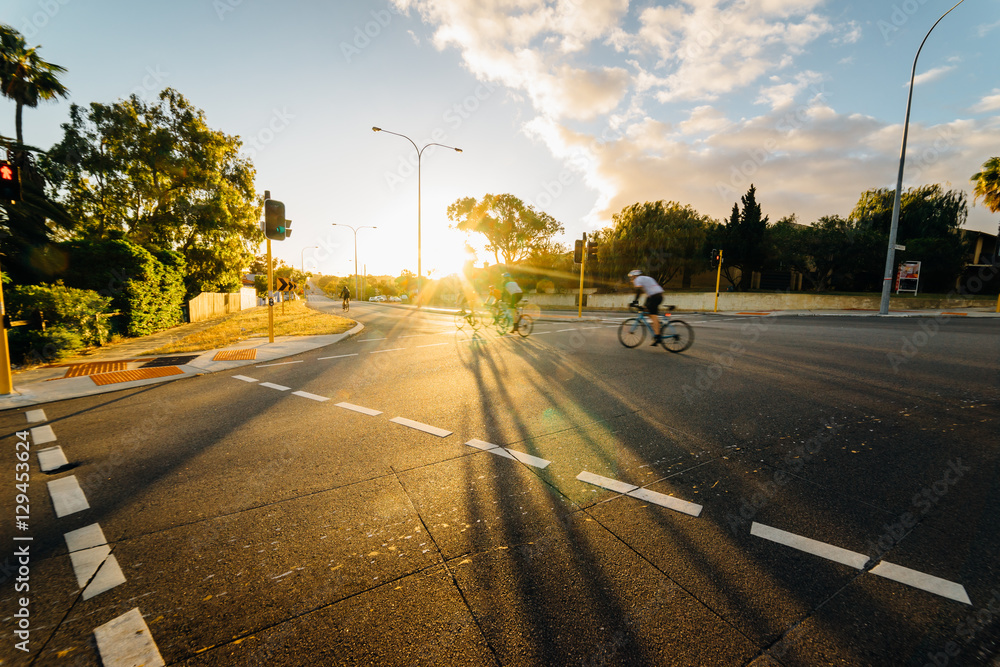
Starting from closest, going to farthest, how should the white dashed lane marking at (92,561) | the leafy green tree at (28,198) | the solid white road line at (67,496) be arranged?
the white dashed lane marking at (92,561)
the solid white road line at (67,496)
the leafy green tree at (28,198)

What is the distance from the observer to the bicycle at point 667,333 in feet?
30.6

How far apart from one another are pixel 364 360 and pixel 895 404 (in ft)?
28.5

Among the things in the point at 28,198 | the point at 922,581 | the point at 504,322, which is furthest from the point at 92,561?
the point at 28,198

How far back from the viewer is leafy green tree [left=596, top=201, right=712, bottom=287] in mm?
34781

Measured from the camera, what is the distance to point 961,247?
86.7 ft

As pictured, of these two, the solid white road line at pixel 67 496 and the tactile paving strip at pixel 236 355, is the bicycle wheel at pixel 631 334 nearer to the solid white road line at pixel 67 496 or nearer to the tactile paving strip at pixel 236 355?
the tactile paving strip at pixel 236 355

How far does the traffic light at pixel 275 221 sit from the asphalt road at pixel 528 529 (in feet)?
20.6

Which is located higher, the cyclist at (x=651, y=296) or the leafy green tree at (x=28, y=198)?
the leafy green tree at (x=28, y=198)

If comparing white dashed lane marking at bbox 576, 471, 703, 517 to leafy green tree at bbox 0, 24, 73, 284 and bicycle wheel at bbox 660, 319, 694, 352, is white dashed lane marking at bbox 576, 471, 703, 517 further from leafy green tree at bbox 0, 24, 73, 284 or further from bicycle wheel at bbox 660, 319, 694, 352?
leafy green tree at bbox 0, 24, 73, 284

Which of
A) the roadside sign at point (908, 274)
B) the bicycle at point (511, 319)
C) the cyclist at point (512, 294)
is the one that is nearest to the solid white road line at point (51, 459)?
the cyclist at point (512, 294)

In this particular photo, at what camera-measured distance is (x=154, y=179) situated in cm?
1991

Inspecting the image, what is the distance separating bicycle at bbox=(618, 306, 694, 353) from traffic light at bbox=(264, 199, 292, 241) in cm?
916

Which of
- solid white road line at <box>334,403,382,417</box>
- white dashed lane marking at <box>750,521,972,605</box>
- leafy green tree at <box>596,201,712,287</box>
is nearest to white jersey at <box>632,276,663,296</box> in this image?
solid white road line at <box>334,403,382,417</box>

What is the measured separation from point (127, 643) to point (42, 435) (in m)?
4.22
